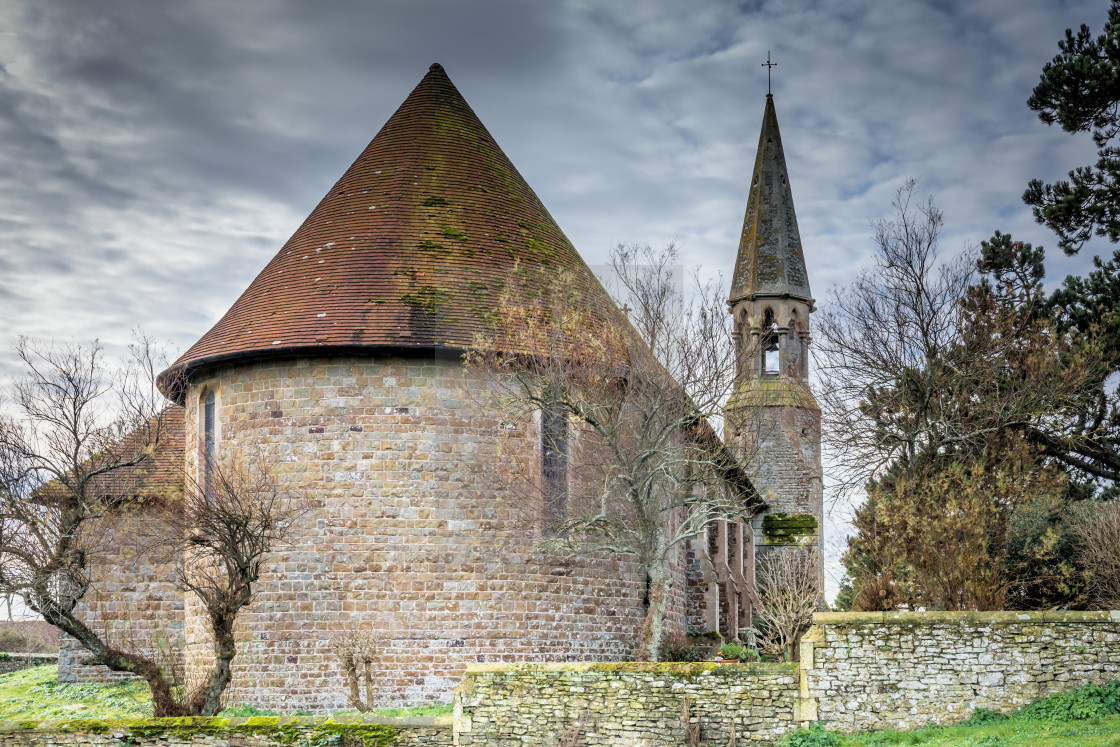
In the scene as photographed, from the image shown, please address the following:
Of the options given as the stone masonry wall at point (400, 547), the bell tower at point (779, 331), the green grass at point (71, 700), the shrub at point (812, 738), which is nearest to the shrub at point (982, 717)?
the shrub at point (812, 738)

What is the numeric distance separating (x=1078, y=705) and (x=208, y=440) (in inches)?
578

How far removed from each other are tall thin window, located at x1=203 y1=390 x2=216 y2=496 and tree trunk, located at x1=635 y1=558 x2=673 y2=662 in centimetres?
799

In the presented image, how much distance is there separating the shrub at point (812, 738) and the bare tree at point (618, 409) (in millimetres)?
3103

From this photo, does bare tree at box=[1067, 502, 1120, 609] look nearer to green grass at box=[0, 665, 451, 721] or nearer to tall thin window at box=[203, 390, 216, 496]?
green grass at box=[0, 665, 451, 721]

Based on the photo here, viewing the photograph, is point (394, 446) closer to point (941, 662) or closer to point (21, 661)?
point (941, 662)

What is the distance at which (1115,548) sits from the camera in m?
17.9

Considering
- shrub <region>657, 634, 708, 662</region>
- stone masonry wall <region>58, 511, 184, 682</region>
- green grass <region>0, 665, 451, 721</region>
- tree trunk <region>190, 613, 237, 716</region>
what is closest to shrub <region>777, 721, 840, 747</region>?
green grass <region>0, 665, 451, 721</region>

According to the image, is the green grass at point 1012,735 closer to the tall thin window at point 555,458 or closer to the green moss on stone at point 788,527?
the tall thin window at point 555,458

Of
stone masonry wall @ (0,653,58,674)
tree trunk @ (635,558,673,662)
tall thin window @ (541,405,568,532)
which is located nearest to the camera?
tree trunk @ (635,558,673,662)

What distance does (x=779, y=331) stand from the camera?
112 feet

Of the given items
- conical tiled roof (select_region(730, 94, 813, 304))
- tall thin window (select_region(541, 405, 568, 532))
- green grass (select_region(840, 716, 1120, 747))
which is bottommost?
green grass (select_region(840, 716, 1120, 747))

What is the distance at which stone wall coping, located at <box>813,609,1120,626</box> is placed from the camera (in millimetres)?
14641

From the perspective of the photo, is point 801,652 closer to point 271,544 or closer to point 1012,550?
point 1012,550

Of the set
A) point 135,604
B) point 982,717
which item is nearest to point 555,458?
point 982,717
